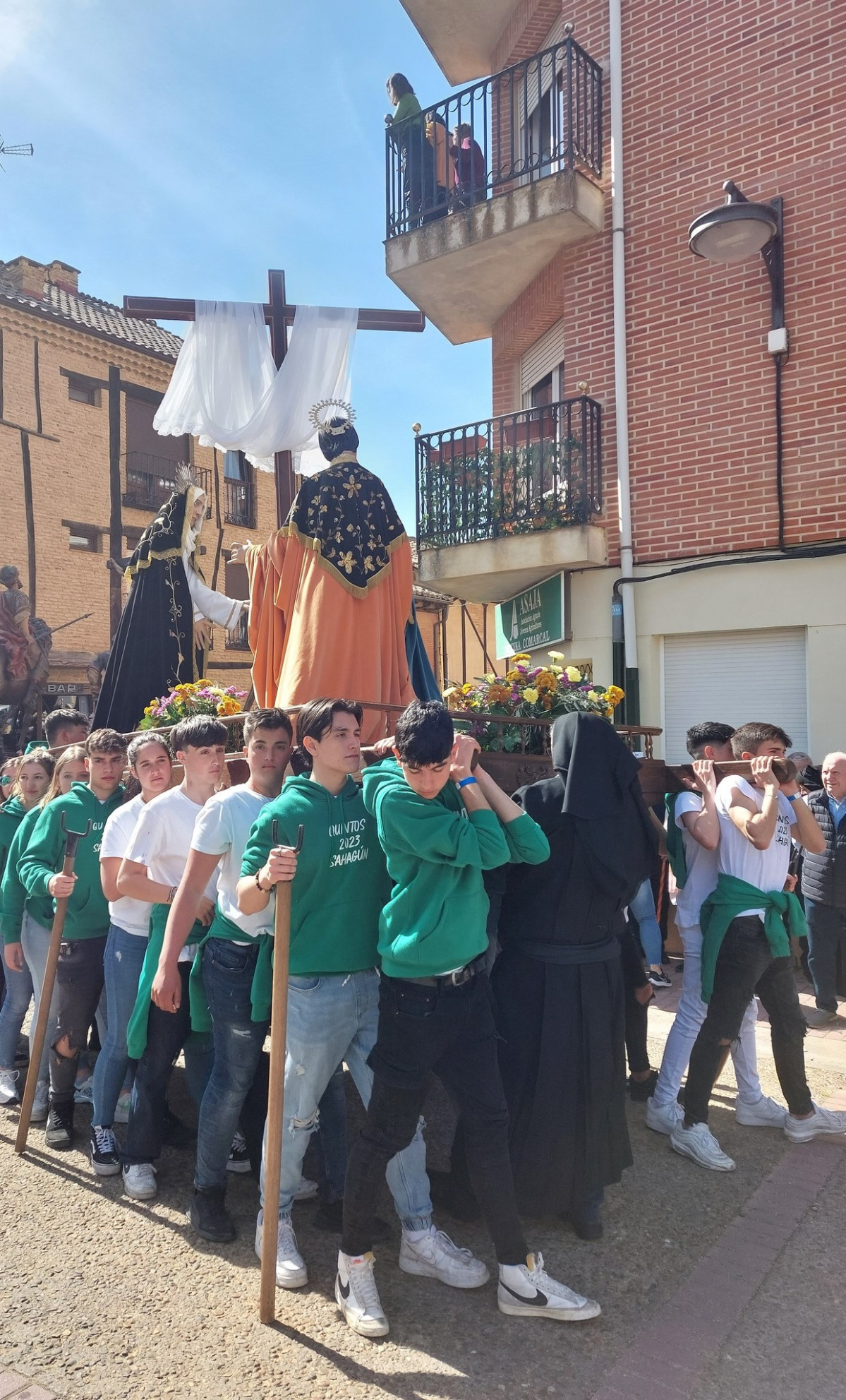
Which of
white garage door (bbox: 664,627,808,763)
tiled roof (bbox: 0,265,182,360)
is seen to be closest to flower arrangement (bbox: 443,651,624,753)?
Result: white garage door (bbox: 664,627,808,763)

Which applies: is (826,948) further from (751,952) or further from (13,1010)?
(13,1010)

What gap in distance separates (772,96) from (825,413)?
307 cm

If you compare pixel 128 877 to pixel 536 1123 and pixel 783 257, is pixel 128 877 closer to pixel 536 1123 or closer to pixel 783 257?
pixel 536 1123

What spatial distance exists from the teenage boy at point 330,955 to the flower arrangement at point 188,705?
2754 mm

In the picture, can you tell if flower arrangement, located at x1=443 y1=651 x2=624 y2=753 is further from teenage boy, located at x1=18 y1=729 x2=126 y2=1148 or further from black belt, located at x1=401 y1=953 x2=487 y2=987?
black belt, located at x1=401 y1=953 x2=487 y2=987

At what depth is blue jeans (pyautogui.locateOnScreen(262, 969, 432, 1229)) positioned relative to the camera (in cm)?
312

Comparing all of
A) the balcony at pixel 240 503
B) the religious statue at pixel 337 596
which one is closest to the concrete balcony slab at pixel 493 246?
the religious statue at pixel 337 596

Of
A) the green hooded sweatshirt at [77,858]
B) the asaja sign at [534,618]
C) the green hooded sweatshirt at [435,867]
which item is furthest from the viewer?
the asaja sign at [534,618]

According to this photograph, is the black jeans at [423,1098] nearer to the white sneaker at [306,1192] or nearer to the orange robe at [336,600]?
the white sneaker at [306,1192]

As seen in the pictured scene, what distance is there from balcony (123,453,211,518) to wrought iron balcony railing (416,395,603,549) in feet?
42.2

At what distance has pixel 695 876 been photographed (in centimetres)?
441

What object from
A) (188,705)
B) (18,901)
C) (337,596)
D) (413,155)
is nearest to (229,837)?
(18,901)

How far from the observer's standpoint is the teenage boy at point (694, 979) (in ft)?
14.2

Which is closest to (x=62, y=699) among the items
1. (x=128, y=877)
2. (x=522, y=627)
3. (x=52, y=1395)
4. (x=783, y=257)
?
(x=522, y=627)
